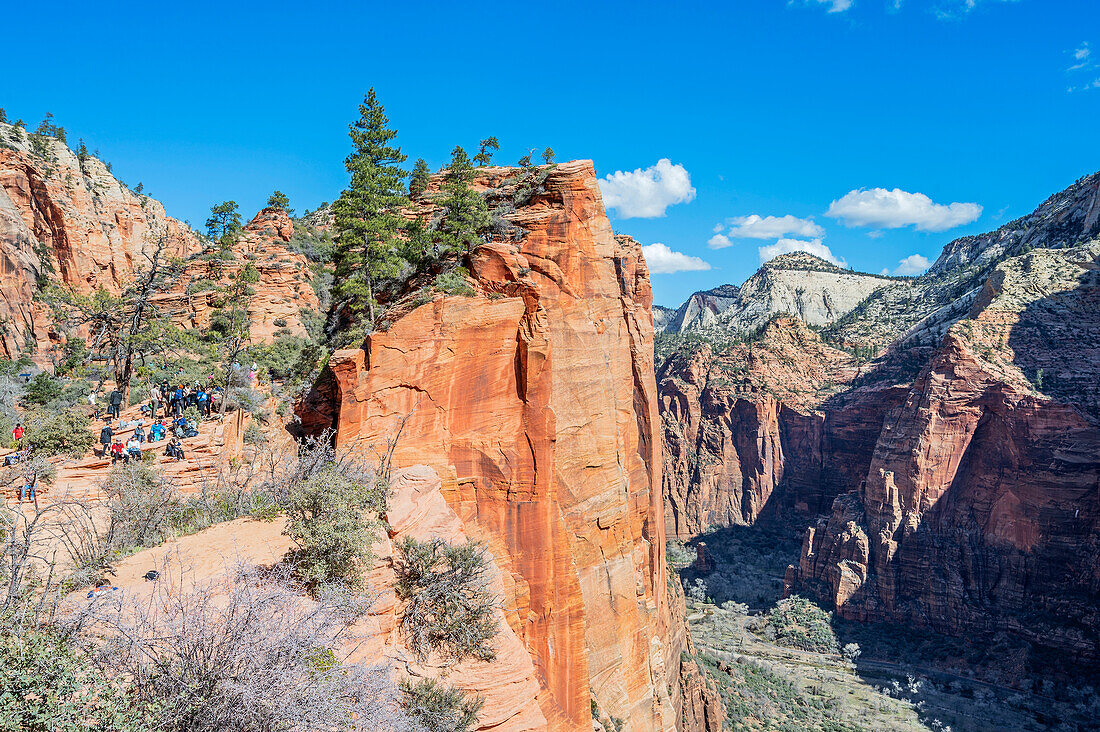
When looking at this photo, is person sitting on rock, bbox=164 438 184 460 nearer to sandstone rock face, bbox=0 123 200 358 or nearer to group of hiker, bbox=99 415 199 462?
group of hiker, bbox=99 415 199 462

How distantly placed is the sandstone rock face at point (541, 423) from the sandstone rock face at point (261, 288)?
10998mm

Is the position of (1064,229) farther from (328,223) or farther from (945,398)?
(328,223)

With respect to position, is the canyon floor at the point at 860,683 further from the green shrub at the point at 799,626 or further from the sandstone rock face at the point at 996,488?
the sandstone rock face at the point at 996,488

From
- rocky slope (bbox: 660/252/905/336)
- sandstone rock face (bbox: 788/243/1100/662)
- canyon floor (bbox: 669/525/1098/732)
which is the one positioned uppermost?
rocky slope (bbox: 660/252/905/336)

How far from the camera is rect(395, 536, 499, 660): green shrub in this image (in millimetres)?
11500

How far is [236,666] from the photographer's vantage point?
6750mm

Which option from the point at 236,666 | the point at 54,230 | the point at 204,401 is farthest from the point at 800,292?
the point at 236,666

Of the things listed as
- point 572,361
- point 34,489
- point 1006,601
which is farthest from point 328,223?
point 1006,601

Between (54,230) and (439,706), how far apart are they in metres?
46.1

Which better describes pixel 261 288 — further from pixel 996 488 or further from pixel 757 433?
pixel 757 433

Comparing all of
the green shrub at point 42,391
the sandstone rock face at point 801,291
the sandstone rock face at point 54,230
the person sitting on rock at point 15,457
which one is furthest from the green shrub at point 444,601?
the sandstone rock face at point 801,291

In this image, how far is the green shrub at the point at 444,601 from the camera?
1150 centimetres

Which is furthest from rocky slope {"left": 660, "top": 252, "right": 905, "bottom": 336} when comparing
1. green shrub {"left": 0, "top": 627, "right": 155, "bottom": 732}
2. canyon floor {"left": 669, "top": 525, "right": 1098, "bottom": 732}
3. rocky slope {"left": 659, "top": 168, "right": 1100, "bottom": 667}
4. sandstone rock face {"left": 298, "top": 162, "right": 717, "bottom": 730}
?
green shrub {"left": 0, "top": 627, "right": 155, "bottom": 732}

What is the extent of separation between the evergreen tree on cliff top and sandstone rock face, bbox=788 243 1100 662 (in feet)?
189
